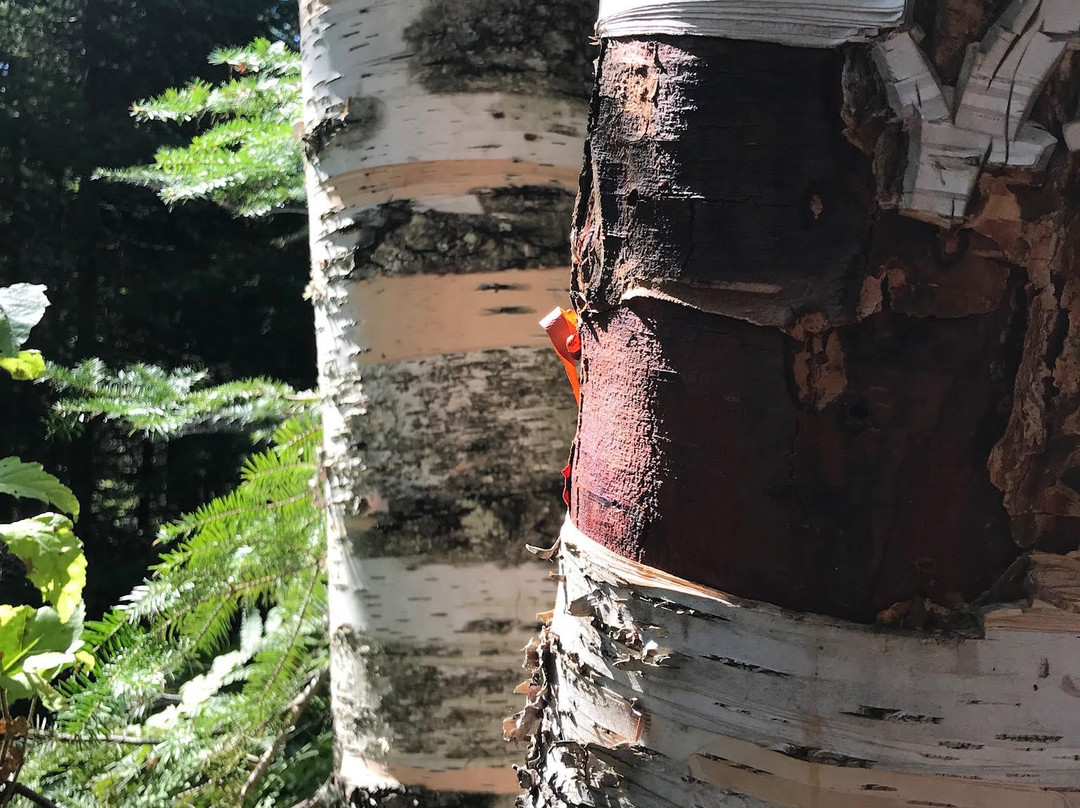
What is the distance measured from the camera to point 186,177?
1744mm

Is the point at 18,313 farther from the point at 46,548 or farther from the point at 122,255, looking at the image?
the point at 122,255

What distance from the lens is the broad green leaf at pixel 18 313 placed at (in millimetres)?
921

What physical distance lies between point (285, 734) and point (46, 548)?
1.66 feet

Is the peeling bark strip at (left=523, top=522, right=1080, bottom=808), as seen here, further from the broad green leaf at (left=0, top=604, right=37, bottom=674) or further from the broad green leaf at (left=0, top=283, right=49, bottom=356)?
the broad green leaf at (left=0, top=604, right=37, bottom=674)

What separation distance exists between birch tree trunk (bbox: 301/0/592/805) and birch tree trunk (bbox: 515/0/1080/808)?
0.54 metres

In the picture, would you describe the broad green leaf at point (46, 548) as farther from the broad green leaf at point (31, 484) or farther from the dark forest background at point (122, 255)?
the dark forest background at point (122, 255)

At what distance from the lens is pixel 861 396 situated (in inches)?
14.4

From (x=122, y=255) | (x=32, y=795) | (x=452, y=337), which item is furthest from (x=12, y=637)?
(x=122, y=255)

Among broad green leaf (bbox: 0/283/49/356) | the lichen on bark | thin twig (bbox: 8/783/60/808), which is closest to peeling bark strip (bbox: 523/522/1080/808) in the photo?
the lichen on bark

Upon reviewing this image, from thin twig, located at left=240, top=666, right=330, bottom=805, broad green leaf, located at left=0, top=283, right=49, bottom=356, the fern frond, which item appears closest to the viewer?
broad green leaf, located at left=0, top=283, right=49, bottom=356

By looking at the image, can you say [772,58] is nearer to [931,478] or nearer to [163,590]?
[931,478]

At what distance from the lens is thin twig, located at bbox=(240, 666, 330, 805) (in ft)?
4.24

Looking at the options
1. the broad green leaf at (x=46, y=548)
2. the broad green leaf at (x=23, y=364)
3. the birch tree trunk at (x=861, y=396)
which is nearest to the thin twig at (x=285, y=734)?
the broad green leaf at (x=46, y=548)

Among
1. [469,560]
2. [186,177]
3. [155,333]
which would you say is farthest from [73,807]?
[155,333]
